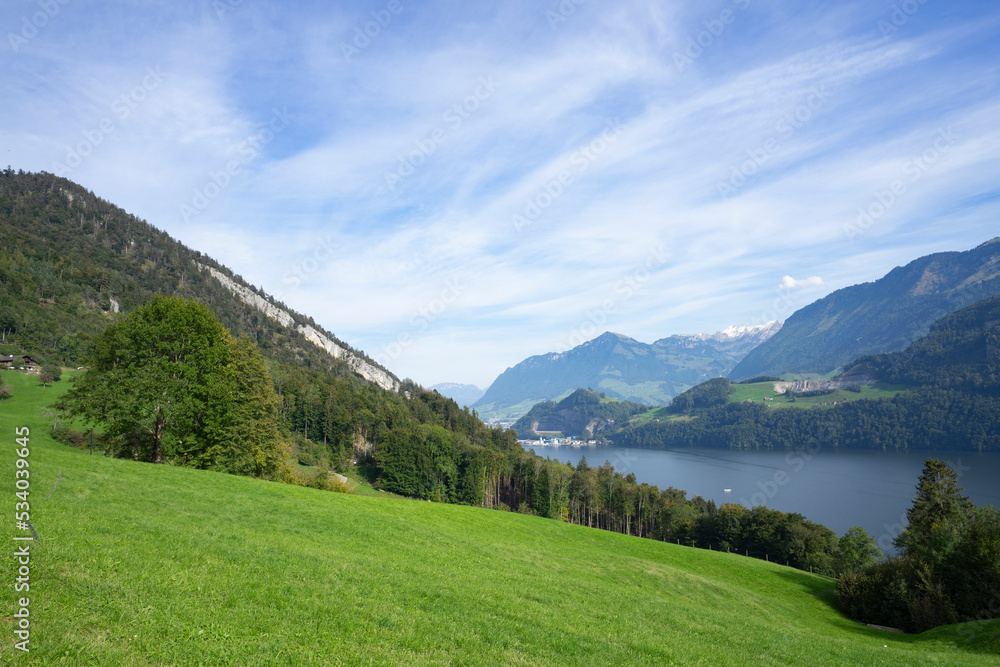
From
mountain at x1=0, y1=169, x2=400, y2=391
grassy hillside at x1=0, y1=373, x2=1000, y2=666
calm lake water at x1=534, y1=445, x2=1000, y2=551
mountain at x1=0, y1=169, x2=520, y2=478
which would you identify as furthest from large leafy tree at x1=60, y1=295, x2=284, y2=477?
calm lake water at x1=534, y1=445, x2=1000, y2=551

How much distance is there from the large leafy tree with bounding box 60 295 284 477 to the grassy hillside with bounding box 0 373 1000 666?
7.58 m

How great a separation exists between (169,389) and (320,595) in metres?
27.6

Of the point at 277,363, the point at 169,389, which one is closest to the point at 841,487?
the point at 169,389

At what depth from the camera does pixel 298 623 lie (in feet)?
30.9

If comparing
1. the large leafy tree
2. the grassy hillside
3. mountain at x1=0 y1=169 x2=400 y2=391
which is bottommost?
the grassy hillside

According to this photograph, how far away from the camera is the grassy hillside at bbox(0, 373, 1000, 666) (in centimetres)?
814

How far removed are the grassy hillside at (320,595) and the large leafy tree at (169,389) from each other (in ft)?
24.9

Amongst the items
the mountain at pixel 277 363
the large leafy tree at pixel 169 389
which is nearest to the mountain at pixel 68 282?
the mountain at pixel 277 363

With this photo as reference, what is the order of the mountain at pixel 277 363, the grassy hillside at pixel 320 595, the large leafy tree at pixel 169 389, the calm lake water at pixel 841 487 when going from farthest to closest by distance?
the calm lake water at pixel 841 487, the mountain at pixel 277 363, the large leafy tree at pixel 169 389, the grassy hillside at pixel 320 595

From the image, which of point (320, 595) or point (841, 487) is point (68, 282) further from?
point (841, 487)

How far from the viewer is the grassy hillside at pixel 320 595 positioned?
26.7ft

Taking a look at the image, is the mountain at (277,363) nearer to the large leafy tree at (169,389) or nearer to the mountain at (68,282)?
the mountain at (68,282)

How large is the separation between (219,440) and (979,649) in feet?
153

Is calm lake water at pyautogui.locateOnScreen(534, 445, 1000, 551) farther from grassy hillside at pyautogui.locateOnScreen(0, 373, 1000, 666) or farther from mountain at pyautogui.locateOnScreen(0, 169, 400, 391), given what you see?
mountain at pyautogui.locateOnScreen(0, 169, 400, 391)
